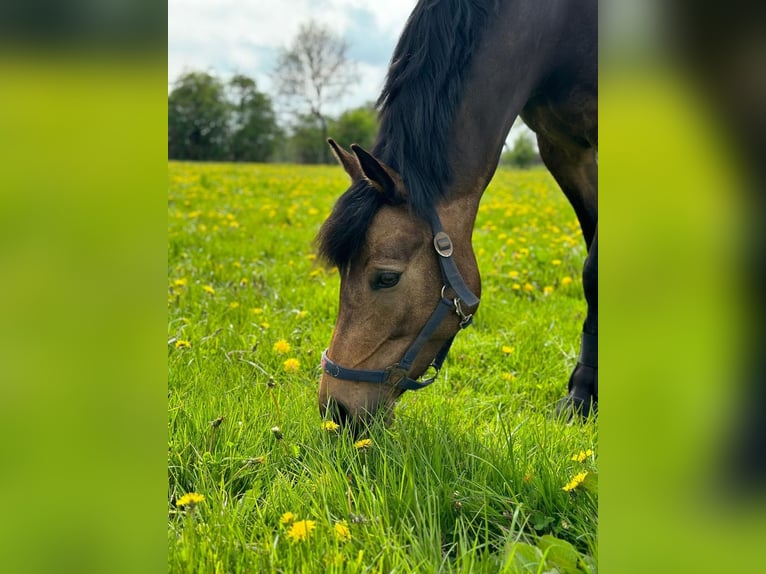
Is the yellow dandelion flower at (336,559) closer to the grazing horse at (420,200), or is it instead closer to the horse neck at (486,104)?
the grazing horse at (420,200)

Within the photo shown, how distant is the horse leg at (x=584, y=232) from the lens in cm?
295

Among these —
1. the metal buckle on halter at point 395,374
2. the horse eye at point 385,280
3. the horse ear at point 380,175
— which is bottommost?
the metal buckle on halter at point 395,374

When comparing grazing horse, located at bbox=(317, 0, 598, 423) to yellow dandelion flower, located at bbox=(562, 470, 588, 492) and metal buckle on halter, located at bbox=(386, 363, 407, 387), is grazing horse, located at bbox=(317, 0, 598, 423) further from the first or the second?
yellow dandelion flower, located at bbox=(562, 470, 588, 492)

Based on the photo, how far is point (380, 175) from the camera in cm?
212

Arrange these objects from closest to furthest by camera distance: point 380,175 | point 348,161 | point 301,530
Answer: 1. point 301,530
2. point 380,175
3. point 348,161

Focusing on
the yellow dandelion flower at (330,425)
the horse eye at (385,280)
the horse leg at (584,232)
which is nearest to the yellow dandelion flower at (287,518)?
the yellow dandelion flower at (330,425)

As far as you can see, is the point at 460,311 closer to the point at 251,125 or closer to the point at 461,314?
the point at 461,314

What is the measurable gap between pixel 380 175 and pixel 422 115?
280mm

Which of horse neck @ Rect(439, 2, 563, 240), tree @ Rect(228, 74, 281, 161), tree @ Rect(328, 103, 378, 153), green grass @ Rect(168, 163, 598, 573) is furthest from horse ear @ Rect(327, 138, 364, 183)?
tree @ Rect(328, 103, 378, 153)

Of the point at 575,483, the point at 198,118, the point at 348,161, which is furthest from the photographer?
the point at 198,118

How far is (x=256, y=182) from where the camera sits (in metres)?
A: 12.4
